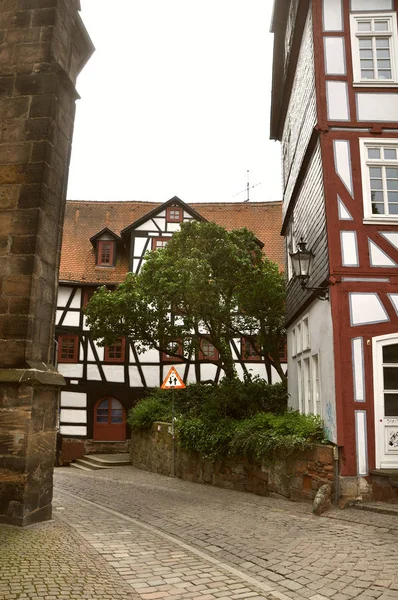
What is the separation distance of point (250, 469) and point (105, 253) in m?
16.5

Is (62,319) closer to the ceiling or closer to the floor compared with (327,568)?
closer to the ceiling

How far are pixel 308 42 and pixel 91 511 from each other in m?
10.1

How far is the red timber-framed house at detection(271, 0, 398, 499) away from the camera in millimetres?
9492

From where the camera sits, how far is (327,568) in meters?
5.78

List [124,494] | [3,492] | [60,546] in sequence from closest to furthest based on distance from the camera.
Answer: [60,546]
[3,492]
[124,494]

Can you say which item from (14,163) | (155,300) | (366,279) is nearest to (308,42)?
(366,279)

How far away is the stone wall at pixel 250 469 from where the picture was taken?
965cm

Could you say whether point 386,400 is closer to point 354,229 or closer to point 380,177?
point 354,229

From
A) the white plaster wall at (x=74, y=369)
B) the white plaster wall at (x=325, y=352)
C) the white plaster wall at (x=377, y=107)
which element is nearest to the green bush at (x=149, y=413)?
the white plaster wall at (x=74, y=369)

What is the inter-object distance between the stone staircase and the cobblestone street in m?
10.4

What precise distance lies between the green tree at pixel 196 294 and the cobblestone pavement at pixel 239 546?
6876 mm

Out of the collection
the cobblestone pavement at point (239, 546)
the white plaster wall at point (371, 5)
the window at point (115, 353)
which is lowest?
the cobblestone pavement at point (239, 546)

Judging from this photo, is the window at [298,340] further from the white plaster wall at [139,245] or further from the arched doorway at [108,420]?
the white plaster wall at [139,245]

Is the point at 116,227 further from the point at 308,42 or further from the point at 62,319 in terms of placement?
the point at 308,42
